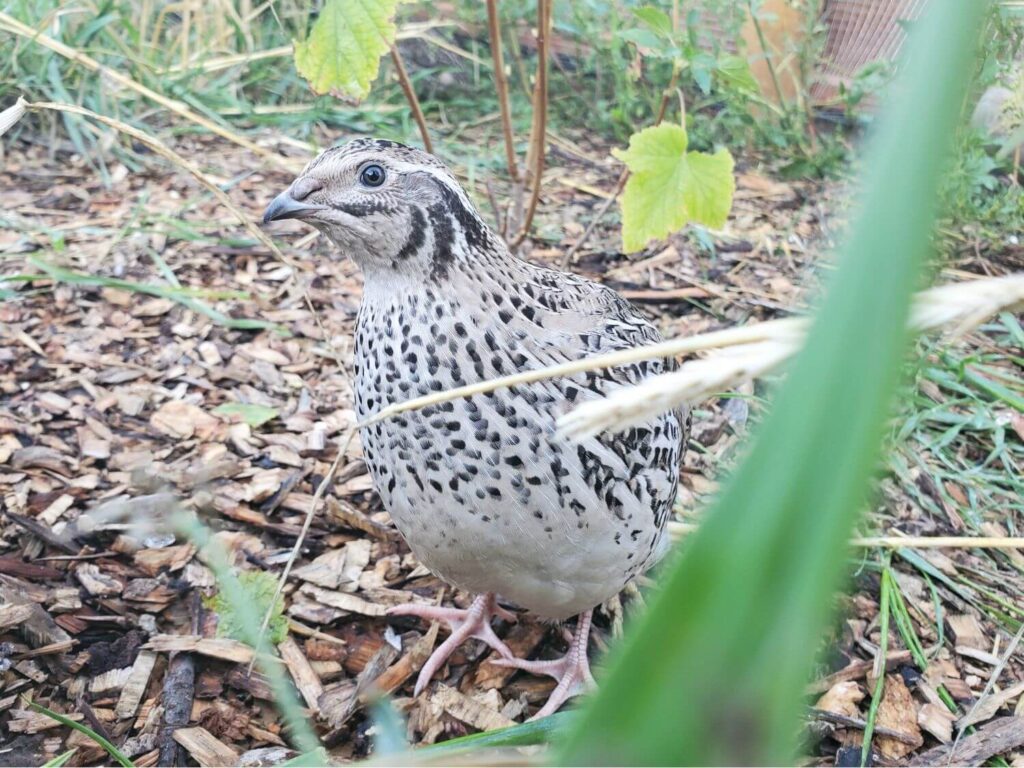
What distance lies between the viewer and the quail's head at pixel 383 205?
6.79ft

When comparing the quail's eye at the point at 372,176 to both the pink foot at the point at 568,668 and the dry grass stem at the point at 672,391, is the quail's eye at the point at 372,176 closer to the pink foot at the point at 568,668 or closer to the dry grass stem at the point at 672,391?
the pink foot at the point at 568,668

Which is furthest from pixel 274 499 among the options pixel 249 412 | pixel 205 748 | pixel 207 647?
pixel 205 748

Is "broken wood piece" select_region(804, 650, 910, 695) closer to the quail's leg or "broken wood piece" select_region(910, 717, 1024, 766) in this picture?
"broken wood piece" select_region(910, 717, 1024, 766)

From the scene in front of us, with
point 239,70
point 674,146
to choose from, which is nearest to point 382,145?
point 674,146

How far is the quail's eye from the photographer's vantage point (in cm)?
209

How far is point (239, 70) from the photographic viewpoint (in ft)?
18.1

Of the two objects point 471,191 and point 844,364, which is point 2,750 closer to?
point 844,364

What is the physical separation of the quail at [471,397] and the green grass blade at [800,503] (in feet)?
5.07

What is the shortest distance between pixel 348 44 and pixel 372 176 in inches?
18.5

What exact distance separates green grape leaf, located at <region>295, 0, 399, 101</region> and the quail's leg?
58.3 inches

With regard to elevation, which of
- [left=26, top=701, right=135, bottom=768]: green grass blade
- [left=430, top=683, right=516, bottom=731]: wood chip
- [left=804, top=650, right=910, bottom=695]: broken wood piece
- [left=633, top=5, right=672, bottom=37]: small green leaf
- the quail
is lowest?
[left=430, top=683, right=516, bottom=731]: wood chip

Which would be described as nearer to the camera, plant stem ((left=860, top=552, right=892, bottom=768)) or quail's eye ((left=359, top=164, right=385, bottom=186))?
quail's eye ((left=359, top=164, right=385, bottom=186))

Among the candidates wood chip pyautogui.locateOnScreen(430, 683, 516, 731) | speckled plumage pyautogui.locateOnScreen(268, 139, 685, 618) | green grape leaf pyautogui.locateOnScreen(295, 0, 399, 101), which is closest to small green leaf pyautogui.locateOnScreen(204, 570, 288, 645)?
speckled plumage pyautogui.locateOnScreen(268, 139, 685, 618)

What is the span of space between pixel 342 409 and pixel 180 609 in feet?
3.36
